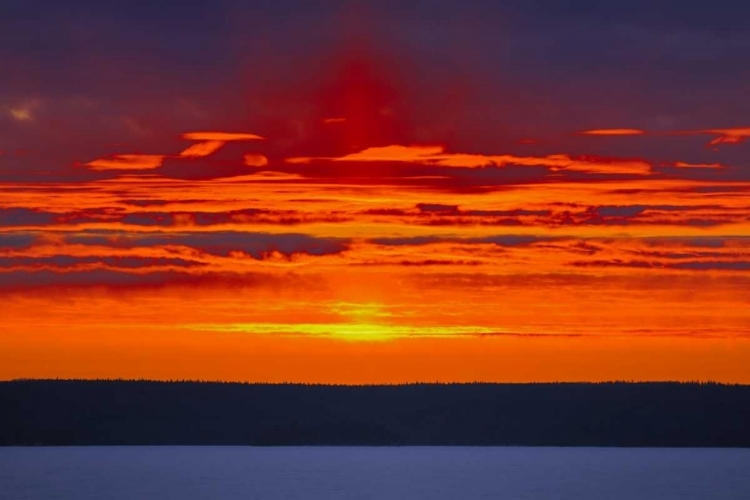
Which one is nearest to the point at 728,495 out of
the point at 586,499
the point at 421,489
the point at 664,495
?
the point at 664,495

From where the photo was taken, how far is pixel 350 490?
18500 centimetres

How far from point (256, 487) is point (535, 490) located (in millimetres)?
→ 41003

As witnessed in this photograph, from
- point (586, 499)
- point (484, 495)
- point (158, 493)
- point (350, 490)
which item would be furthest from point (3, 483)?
point (586, 499)

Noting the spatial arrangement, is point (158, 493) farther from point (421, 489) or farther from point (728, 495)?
point (728, 495)

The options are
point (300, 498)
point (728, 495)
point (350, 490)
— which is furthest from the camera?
point (350, 490)

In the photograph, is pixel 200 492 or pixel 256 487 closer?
pixel 200 492

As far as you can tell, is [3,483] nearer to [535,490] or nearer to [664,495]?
[535,490]

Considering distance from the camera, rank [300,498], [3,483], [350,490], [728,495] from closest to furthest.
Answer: [300,498]
[728,495]
[350,490]
[3,483]

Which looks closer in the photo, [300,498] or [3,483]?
[300,498]

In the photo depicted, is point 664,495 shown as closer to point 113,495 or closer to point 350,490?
point 350,490

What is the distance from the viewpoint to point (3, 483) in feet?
648

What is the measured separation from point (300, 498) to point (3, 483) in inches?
2424

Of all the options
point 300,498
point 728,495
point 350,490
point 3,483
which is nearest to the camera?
point 300,498

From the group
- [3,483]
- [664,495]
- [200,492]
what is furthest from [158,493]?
[664,495]
